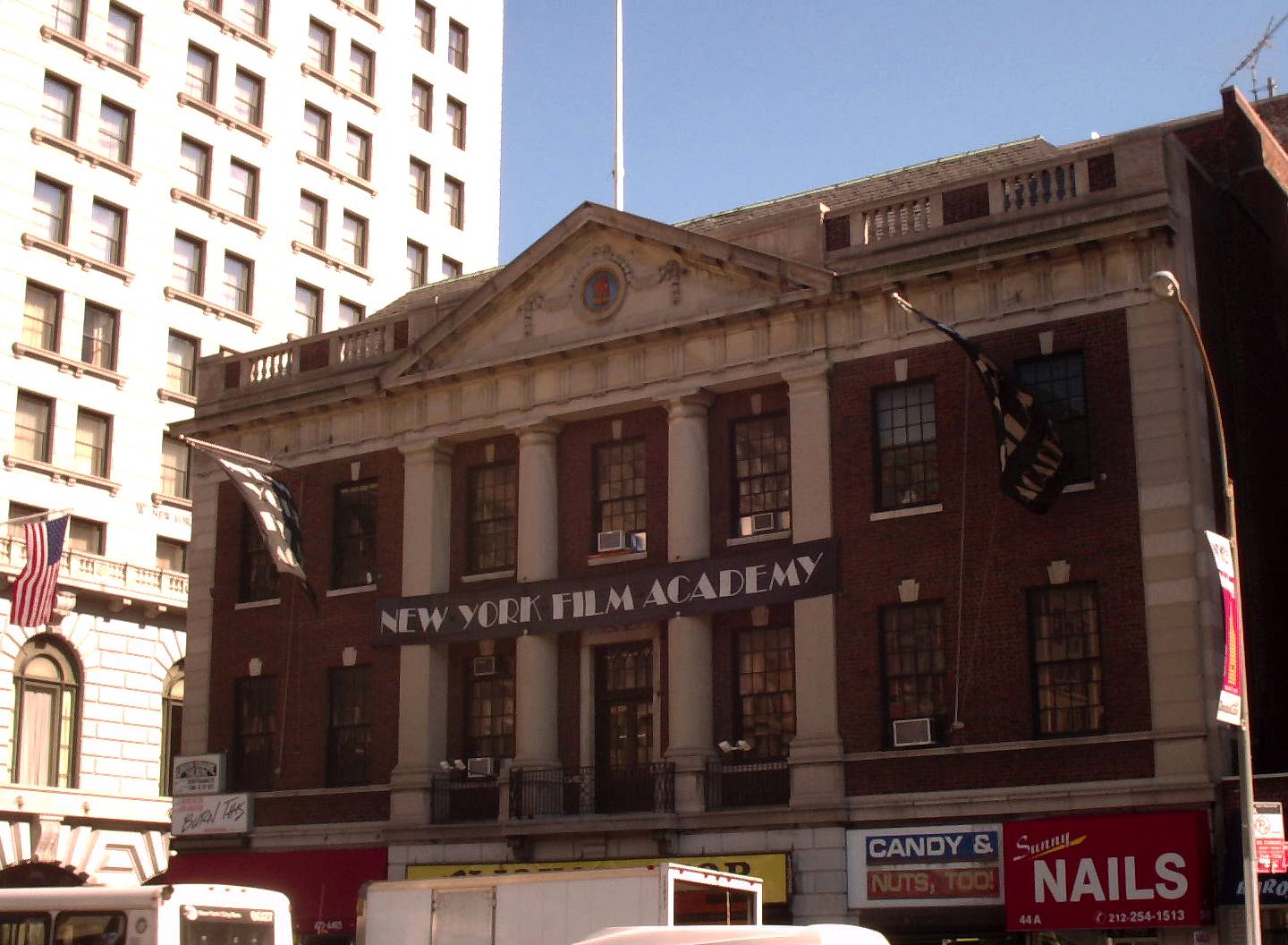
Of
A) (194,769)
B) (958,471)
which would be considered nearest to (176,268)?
(194,769)

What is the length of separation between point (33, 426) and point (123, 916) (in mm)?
30169

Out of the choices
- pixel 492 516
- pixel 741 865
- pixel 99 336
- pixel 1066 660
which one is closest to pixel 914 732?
pixel 1066 660

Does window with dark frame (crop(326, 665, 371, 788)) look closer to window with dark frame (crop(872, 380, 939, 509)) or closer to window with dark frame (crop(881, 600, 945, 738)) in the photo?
window with dark frame (crop(881, 600, 945, 738))

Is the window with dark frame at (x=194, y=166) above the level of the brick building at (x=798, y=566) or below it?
above

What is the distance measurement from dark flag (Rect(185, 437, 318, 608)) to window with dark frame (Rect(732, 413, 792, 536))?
30.8 ft

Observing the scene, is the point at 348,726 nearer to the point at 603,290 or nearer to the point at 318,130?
the point at 603,290

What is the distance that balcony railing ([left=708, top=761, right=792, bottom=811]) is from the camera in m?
32.0

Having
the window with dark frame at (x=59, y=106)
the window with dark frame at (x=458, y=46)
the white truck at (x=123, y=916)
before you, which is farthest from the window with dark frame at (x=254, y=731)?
the window with dark frame at (x=458, y=46)

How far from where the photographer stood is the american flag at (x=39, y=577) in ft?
127

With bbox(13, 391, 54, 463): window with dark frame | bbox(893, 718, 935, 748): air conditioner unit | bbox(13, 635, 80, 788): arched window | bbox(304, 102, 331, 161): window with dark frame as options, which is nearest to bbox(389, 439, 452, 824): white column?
bbox(893, 718, 935, 748): air conditioner unit

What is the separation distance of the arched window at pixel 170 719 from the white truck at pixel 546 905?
1228 inches

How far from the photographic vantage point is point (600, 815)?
33.2m

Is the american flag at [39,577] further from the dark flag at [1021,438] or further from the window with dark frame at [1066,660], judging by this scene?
the window with dark frame at [1066,660]

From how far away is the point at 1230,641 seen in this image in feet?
75.0
